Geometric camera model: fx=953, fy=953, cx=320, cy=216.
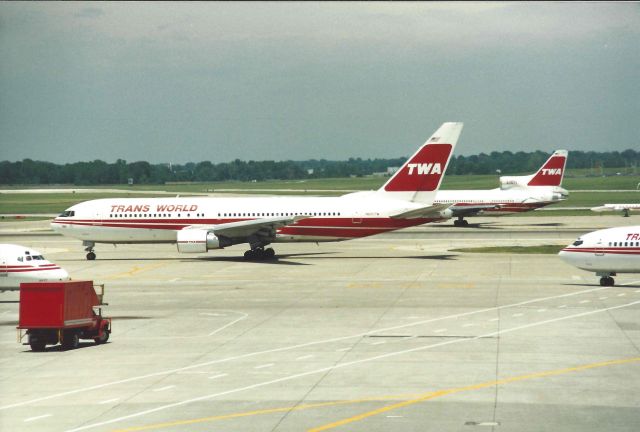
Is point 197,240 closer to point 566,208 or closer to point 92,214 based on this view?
point 92,214

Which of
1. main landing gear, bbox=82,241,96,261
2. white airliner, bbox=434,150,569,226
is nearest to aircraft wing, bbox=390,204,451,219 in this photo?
main landing gear, bbox=82,241,96,261

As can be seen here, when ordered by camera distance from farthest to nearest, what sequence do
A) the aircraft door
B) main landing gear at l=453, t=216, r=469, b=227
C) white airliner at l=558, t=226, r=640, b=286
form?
main landing gear at l=453, t=216, r=469, b=227 → the aircraft door → white airliner at l=558, t=226, r=640, b=286

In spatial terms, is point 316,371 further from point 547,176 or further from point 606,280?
point 547,176

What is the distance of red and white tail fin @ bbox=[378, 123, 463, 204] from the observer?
69.4 metres

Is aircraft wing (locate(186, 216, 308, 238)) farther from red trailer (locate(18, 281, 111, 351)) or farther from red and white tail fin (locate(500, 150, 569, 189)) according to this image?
red and white tail fin (locate(500, 150, 569, 189))


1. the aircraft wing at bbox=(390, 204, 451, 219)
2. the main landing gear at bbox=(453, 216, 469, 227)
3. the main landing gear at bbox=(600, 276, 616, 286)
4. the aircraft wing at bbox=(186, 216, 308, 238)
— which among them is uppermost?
the aircraft wing at bbox=(390, 204, 451, 219)

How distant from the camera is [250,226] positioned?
6625cm

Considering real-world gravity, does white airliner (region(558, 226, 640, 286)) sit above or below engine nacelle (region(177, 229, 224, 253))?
above

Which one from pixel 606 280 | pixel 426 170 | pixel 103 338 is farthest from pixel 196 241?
pixel 103 338

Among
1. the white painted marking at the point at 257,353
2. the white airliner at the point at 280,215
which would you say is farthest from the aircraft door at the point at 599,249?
the white airliner at the point at 280,215

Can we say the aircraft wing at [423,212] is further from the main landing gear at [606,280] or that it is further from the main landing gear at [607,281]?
the main landing gear at [607,281]

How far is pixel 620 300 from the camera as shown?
1831 inches

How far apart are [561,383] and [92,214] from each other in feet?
158

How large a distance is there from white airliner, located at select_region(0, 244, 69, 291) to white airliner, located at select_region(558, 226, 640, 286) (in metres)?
26.5
